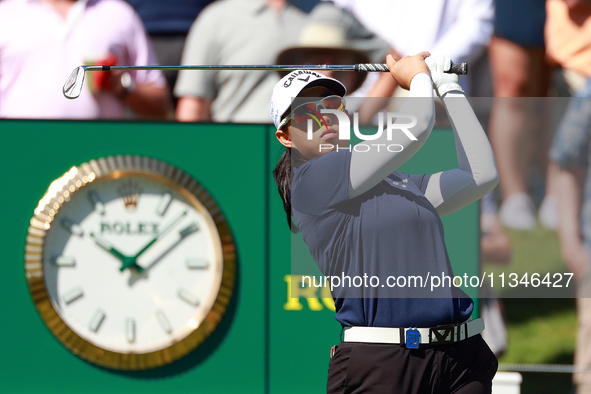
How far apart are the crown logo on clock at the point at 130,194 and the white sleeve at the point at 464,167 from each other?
1613mm

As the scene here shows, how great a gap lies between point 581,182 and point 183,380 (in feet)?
8.05

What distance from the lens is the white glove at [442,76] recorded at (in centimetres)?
183

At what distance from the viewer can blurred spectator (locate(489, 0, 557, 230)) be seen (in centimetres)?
351

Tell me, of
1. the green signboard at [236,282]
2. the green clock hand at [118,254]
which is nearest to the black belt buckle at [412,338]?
the green signboard at [236,282]

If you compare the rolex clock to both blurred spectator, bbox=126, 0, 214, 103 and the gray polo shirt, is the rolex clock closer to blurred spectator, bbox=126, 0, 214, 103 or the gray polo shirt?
blurred spectator, bbox=126, 0, 214, 103

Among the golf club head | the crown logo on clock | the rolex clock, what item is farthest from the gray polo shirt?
the crown logo on clock

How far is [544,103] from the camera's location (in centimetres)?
370

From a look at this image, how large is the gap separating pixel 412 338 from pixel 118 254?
1765 millimetres

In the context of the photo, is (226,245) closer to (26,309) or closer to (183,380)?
(183,380)

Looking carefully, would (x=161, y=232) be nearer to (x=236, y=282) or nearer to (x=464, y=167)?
(x=236, y=282)

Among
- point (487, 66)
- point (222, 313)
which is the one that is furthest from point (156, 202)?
point (487, 66)

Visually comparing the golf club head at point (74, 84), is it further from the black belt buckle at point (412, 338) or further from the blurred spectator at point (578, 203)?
the blurred spectator at point (578, 203)

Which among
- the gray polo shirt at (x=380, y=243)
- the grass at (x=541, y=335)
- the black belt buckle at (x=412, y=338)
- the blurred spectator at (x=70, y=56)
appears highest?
the blurred spectator at (x=70, y=56)

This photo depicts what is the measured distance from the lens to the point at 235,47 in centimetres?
327
